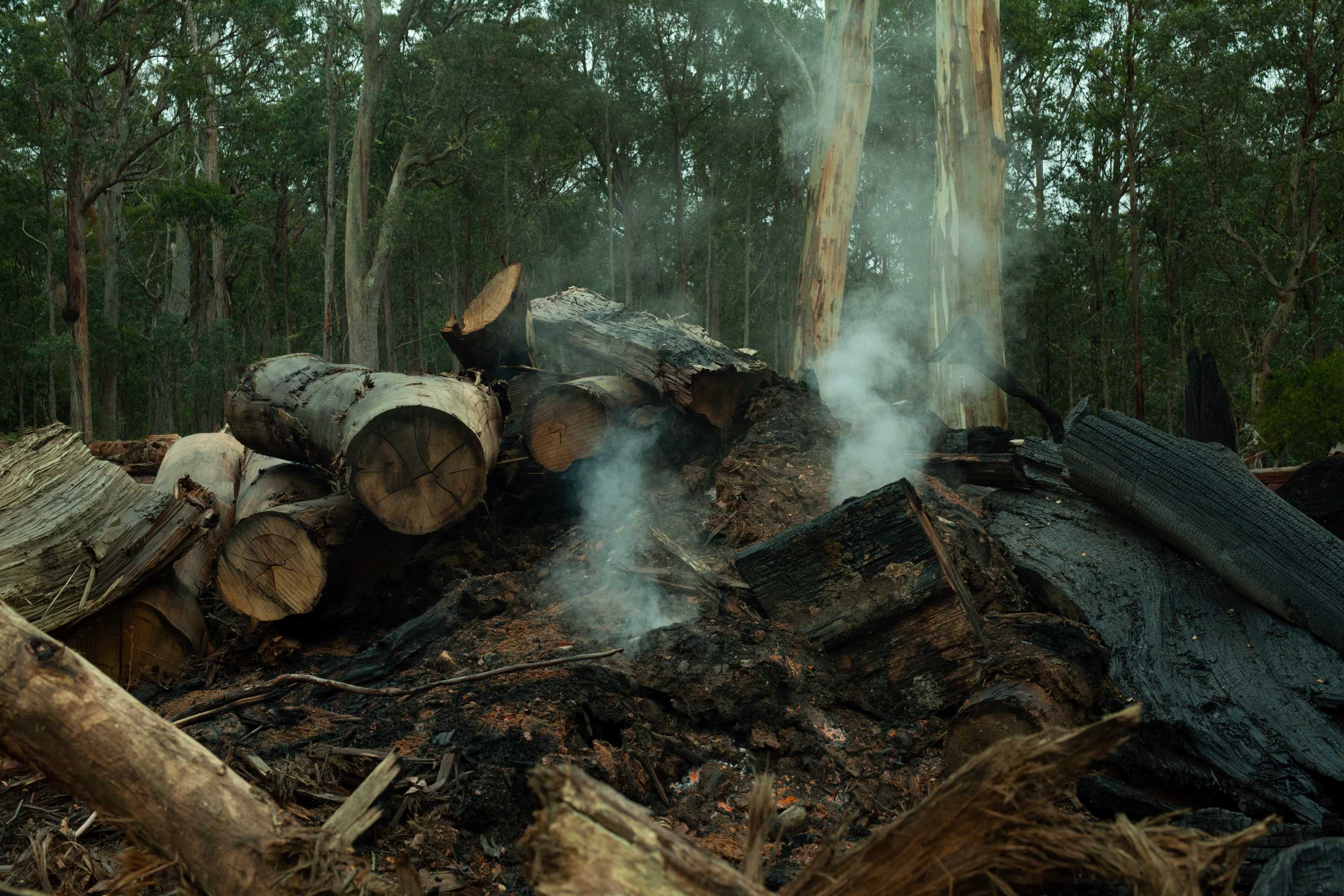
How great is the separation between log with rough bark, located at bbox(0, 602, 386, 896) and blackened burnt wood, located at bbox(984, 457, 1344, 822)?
255 centimetres

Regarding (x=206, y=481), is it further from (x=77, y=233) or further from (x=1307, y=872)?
(x=77, y=233)

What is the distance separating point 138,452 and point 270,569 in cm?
598

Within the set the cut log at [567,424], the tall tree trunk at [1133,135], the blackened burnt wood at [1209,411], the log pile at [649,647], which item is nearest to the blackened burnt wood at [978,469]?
the log pile at [649,647]

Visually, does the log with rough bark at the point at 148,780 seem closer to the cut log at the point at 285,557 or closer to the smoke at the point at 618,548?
the smoke at the point at 618,548

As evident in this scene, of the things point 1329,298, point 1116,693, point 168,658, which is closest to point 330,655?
point 168,658

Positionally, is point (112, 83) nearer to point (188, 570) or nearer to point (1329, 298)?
point (188, 570)

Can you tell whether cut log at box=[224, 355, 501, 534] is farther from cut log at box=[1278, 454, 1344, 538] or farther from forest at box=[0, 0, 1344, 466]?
forest at box=[0, 0, 1344, 466]

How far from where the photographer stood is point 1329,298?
21.0 meters

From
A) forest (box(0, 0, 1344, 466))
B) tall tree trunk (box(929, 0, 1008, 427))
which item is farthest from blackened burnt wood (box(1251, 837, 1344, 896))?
forest (box(0, 0, 1344, 466))

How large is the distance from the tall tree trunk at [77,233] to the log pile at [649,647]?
15.3 m

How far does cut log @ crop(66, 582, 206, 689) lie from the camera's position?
4.59m

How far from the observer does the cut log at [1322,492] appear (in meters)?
4.34

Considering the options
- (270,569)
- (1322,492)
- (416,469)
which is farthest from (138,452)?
(1322,492)

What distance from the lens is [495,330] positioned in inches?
237
